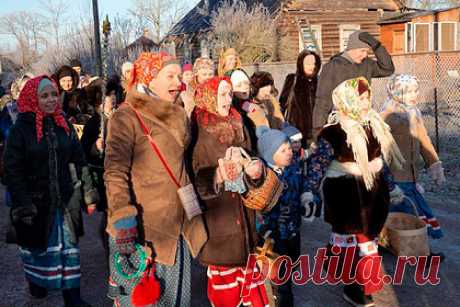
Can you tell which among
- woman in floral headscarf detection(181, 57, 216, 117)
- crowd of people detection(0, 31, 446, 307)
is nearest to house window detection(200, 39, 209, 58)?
woman in floral headscarf detection(181, 57, 216, 117)

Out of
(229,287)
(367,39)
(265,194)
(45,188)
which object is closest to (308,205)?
(265,194)

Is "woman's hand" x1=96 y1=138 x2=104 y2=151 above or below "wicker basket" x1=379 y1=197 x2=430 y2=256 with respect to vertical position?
above

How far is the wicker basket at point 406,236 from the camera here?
15.3 feet

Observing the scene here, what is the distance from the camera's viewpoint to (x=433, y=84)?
601 inches

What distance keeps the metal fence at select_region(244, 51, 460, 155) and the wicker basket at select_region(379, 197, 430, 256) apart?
6.55 metres

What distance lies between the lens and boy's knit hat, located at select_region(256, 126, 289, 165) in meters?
3.71

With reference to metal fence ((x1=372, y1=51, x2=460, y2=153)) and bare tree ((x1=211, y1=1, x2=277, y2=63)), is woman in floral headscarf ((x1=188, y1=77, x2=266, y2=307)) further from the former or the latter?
bare tree ((x1=211, y1=1, x2=277, y2=63))

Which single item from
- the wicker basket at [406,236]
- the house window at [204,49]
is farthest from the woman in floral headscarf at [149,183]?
the house window at [204,49]

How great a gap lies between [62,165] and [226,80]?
1565 millimetres

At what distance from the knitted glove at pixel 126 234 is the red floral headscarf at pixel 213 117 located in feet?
2.76

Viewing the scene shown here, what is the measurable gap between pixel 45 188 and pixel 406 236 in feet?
10.0

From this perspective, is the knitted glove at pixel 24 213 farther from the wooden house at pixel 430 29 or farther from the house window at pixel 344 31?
the house window at pixel 344 31

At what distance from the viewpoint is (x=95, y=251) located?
598 cm

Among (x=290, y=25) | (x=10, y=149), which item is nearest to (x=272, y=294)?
(x=10, y=149)
